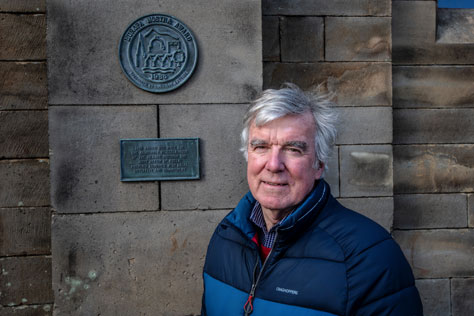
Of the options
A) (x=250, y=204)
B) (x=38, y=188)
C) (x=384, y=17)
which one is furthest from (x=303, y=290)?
(x=384, y=17)

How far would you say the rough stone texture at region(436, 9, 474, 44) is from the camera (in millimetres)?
4449

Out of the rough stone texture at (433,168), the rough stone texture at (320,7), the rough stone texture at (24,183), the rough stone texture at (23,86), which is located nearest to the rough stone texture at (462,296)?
the rough stone texture at (433,168)

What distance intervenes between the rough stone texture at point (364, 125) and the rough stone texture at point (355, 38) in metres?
0.53

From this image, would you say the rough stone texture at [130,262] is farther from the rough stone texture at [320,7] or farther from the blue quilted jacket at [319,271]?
the rough stone texture at [320,7]

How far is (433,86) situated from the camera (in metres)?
4.45

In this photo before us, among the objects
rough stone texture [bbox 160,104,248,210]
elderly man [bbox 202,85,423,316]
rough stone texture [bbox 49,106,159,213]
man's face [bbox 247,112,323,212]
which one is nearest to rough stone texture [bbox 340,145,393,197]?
rough stone texture [bbox 160,104,248,210]

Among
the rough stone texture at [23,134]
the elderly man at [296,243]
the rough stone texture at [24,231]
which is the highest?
the rough stone texture at [23,134]

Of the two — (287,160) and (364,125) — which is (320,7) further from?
(287,160)

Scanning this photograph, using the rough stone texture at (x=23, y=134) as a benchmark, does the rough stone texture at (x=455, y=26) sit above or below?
above

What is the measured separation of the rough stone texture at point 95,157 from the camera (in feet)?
10.7

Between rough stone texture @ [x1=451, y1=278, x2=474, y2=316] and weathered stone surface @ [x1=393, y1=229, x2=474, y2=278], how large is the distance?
0.09 meters

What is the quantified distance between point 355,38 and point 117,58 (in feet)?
7.78

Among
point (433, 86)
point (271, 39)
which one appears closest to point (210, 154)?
point (271, 39)

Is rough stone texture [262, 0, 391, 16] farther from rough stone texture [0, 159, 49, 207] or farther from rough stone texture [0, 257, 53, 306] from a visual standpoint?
rough stone texture [0, 257, 53, 306]
